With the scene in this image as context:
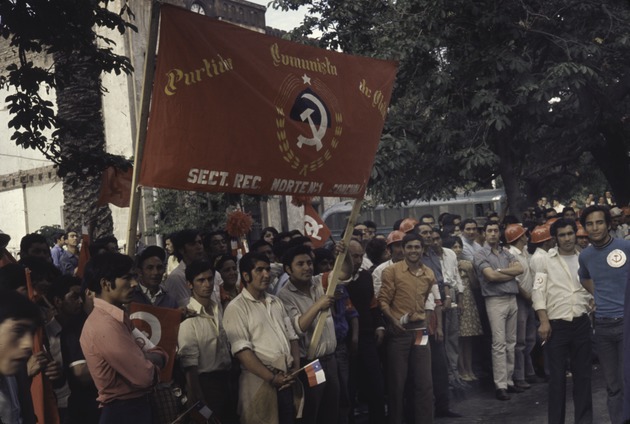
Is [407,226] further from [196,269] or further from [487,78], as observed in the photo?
[487,78]

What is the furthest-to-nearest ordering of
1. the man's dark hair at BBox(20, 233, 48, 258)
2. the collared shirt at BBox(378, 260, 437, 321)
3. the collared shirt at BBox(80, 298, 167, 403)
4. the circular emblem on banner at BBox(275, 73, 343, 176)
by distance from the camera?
the collared shirt at BBox(378, 260, 437, 321) → the man's dark hair at BBox(20, 233, 48, 258) → the circular emblem on banner at BBox(275, 73, 343, 176) → the collared shirt at BBox(80, 298, 167, 403)

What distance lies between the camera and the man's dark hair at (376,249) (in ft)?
34.3

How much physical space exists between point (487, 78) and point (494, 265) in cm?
798

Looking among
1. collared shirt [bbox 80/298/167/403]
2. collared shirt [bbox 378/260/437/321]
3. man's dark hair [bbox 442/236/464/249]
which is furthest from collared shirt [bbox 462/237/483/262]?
collared shirt [bbox 80/298/167/403]

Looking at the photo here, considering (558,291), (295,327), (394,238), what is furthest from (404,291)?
(295,327)

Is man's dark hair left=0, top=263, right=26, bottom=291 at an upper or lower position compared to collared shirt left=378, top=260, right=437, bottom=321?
upper

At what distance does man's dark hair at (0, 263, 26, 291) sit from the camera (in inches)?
216

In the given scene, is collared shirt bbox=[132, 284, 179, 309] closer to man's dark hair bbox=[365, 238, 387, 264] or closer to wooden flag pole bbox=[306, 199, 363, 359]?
wooden flag pole bbox=[306, 199, 363, 359]

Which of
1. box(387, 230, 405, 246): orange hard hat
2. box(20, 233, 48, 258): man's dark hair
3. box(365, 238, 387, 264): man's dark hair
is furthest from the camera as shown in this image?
box(365, 238, 387, 264): man's dark hair

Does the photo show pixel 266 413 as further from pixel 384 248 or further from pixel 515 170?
pixel 515 170

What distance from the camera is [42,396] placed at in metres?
5.63

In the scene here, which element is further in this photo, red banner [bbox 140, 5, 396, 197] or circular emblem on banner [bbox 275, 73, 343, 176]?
circular emblem on banner [bbox 275, 73, 343, 176]

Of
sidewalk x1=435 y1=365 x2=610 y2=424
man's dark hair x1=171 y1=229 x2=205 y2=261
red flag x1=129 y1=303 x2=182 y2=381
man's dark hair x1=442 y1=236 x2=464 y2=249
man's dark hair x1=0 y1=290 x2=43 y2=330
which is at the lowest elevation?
sidewalk x1=435 y1=365 x2=610 y2=424

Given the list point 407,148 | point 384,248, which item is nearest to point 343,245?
point 384,248
